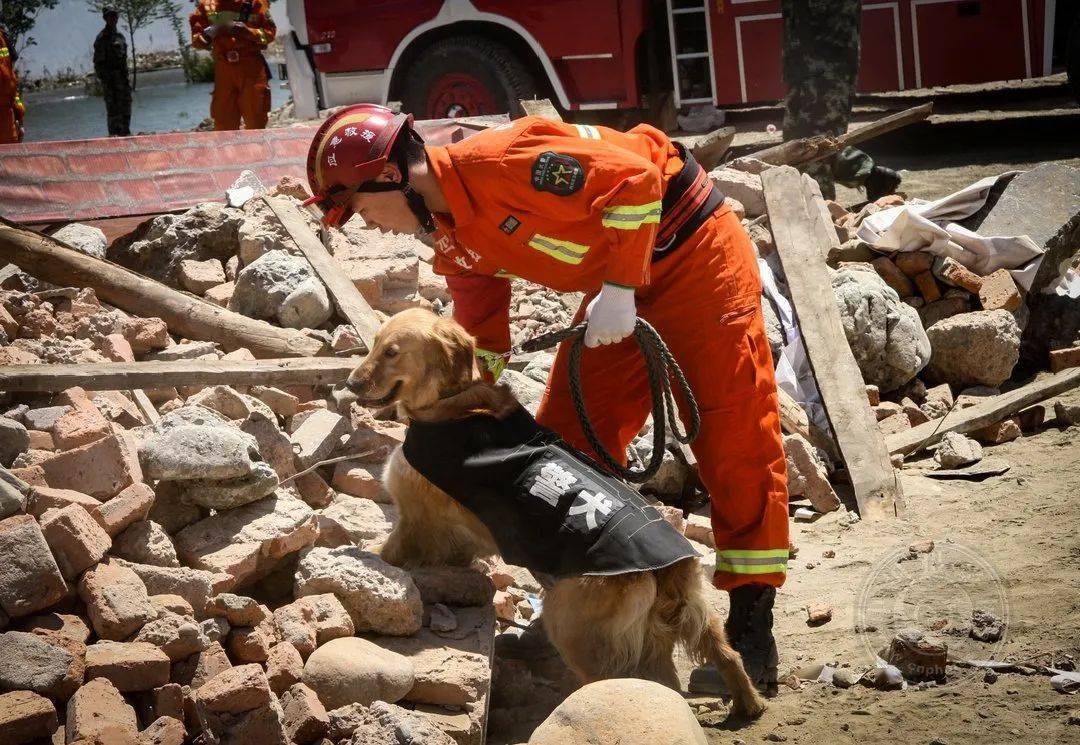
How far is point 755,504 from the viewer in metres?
3.90

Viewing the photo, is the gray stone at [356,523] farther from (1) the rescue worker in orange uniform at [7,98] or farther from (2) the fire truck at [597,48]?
(1) the rescue worker in orange uniform at [7,98]

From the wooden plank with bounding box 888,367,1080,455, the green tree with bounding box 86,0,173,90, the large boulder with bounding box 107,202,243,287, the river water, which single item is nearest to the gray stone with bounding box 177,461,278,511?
the large boulder with bounding box 107,202,243,287

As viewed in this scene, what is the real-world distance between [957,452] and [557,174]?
132 inches

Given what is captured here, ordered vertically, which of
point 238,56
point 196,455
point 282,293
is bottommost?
point 196,455

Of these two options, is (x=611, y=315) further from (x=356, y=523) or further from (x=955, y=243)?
(x=955, y=243)

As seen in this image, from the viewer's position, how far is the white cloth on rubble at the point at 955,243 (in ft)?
23.1

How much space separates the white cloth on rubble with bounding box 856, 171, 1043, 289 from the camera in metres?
7.04

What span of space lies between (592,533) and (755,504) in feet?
2.63

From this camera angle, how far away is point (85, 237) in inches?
268

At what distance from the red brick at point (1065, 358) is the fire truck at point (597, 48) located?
600 cm

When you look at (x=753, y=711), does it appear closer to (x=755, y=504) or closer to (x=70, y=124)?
(x=755, y=504)

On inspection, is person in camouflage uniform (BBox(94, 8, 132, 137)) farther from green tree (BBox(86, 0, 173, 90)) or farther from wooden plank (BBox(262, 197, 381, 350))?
wooden plank (BBox(262, 197, 381, 350))

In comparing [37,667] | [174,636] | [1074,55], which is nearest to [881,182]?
[1074,55]

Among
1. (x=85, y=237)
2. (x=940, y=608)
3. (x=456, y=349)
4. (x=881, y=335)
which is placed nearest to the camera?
(x=456, y=349)
